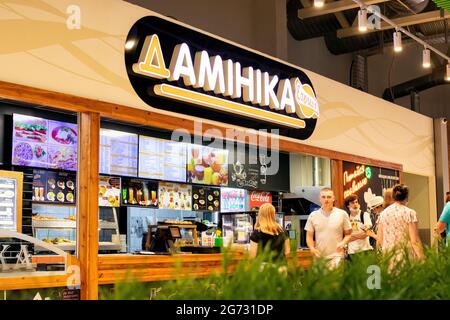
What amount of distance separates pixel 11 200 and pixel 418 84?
8781mm

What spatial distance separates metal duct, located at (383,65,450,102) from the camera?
12421mm

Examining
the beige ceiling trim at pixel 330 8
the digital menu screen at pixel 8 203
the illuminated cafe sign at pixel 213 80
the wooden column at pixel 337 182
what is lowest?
the digital menu screen at pixel 8 203

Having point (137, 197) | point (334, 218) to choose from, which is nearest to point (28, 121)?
point (137, 197)

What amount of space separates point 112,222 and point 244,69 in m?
2.25

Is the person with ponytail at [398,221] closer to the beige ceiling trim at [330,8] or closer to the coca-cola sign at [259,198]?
the coca-cola sign at [259,198]

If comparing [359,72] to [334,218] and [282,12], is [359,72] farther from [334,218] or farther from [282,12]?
[334,218]

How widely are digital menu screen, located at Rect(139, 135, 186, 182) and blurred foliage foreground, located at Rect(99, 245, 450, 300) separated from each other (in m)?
6.49

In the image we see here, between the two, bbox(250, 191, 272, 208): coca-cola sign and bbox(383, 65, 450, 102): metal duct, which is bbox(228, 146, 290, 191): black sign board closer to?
bbox(250, 191, 272, 208): coca-cola sign

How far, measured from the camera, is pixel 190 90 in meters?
6.48

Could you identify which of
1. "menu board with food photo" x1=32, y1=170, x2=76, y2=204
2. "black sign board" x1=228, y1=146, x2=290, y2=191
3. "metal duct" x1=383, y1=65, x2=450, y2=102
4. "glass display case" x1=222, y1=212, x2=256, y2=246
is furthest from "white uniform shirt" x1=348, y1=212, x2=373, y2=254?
"metal duct" x1=383, y1=65, x2=450, y2=102

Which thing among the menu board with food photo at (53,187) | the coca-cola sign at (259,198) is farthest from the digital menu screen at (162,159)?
the coca-cola sign at (259,198)

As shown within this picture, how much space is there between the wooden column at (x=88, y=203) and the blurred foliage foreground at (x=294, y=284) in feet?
13.8

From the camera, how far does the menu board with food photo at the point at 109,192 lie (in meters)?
7.52

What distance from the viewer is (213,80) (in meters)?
6.77
